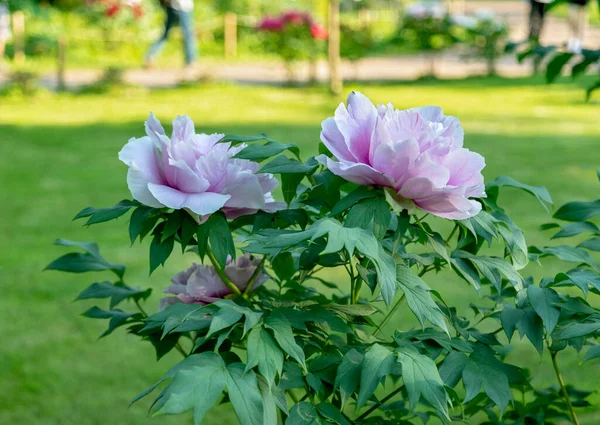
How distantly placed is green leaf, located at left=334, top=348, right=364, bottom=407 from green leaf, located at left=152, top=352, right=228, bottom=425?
0.53 ft

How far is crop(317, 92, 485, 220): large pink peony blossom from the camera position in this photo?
46.5 inches

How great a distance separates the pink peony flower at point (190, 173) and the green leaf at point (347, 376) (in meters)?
0.27

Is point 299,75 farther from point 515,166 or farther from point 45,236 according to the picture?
point 45,236

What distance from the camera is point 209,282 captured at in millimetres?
1414

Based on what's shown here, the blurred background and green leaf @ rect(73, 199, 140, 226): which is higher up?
green leaf @ rect(73, 199, 140, 226)

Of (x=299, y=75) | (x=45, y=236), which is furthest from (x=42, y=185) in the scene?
(x=299, y=75)

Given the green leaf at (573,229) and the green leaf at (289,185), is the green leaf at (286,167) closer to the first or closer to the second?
the green leaf at (289,185)

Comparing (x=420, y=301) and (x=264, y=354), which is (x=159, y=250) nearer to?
(x=264, y=354)

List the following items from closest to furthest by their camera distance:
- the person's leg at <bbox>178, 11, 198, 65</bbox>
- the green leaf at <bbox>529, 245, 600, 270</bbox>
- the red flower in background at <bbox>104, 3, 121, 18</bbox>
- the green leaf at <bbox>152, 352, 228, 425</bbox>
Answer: the green leaf at <bbox>152, 352, 228, 425</bbox> < the green leaf at <bbox>529, 245, 600, 270</bbox> < the person's leg at <bbox>178, 11, 198, 65</bbox> < the red flower in background at <bbox>104, 3, 121, 18</bbox>

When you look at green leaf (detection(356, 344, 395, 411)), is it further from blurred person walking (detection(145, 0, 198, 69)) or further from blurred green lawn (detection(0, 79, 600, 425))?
blurred person walking (detection(145, 0, 198, 69))

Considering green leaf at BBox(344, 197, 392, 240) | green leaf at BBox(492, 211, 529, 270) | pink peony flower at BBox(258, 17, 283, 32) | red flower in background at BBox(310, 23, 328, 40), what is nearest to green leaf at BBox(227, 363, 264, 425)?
green leaf at BBox(344, 197, 392, 240)

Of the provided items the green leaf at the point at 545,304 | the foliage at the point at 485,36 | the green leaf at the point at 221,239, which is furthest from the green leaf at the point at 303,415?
the foliage at the point at 485,36

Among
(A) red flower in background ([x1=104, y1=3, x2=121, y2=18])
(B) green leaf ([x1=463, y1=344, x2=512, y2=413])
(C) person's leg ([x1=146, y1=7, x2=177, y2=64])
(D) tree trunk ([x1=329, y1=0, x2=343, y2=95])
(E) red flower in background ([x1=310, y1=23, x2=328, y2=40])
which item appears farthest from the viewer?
(A) red flower in background ([x1=104, y1=3, x2=121, y2=18])

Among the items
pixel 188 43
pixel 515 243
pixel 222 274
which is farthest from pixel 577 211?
pixel 188 43
